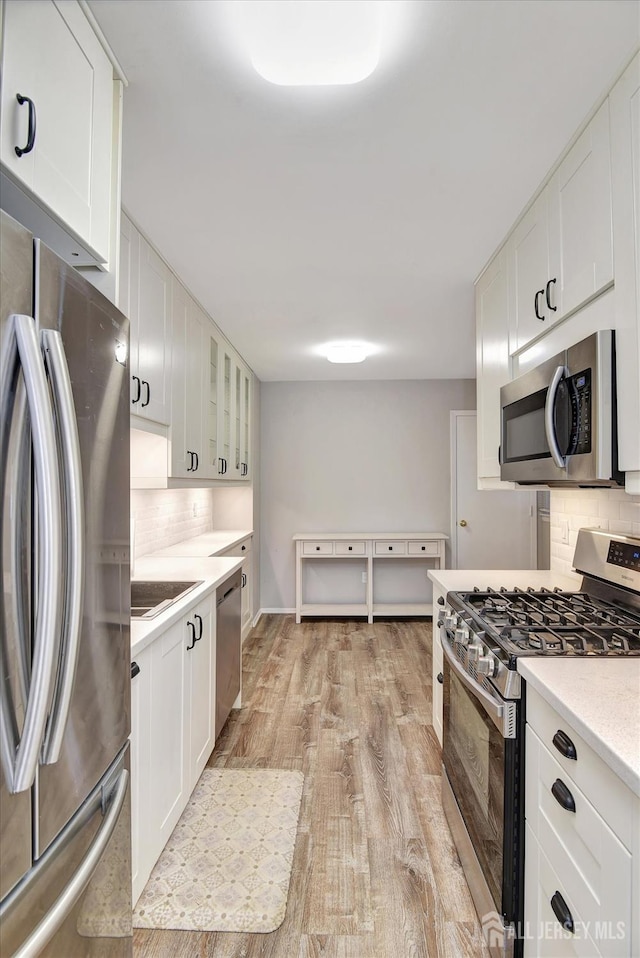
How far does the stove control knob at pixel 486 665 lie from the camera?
4.74 feet

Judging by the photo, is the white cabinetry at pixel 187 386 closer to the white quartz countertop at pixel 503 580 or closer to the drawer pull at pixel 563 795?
the white quartz countertop at pixel 503 580

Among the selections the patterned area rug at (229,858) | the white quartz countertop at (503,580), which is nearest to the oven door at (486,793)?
the white quartz countertop at (503,580)

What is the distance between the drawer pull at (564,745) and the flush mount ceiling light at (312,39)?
1602mm

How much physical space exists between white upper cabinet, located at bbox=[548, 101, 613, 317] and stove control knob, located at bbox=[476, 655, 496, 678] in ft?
3.51

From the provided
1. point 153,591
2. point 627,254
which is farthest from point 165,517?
point 627,254

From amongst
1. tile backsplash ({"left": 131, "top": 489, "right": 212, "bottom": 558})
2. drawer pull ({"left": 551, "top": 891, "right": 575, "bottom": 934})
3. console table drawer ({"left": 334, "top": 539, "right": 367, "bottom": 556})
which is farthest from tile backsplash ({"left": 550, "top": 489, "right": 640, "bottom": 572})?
console table drawer ({"left": 334, "top": 539, "right": 367, "bottom": 556})

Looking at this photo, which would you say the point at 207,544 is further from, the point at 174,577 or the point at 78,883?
the point at 78,883

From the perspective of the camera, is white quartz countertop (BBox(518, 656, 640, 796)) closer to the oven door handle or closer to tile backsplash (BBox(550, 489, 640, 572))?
the oven door handle

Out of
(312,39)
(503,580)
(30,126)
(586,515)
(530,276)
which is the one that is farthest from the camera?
(503,580)

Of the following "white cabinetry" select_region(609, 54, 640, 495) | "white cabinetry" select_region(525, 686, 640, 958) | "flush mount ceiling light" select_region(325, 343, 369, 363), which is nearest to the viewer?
"white cabinetry" select_region(525, 686, 640, 958)

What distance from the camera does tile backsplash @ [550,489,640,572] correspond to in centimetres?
199

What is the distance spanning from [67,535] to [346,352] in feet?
11.1

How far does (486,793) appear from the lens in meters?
1.52

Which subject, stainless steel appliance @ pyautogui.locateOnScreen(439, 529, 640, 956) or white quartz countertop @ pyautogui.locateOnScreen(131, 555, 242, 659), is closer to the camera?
stainless steel appliance @ pyautogui.locateOnScreen(439, 529, 640, 956)
